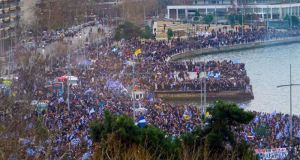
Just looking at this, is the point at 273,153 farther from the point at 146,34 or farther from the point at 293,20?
the point at 293,20

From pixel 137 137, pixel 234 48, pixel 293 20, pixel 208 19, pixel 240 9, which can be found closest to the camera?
pixel 137 137

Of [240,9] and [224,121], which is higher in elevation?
[224,121]

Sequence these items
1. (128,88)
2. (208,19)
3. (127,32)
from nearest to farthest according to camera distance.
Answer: (128,88), (127,32), (208,19)

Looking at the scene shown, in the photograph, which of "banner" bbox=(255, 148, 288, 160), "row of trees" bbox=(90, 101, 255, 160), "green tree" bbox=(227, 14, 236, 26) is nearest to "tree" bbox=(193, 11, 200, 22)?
"green tree" bbox=(227, 14, 236, 26)

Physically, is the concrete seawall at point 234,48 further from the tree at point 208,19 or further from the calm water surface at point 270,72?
the tree at point 208,19

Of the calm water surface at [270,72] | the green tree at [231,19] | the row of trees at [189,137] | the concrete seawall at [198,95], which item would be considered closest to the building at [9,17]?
the calm water surface at [270,72]

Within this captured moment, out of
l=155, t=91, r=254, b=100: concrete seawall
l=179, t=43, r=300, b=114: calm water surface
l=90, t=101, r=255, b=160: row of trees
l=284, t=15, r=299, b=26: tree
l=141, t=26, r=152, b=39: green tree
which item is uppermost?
l=90, t=101, r=255, b=160: row of trees

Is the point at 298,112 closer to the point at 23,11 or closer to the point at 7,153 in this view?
the point at 7,153

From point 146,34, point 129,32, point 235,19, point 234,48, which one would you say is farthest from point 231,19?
point 129,32

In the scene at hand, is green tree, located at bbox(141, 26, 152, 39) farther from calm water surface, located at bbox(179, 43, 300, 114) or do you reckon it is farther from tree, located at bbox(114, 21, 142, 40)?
calm water surface, located at bbox(179, 43, 300, 114)
